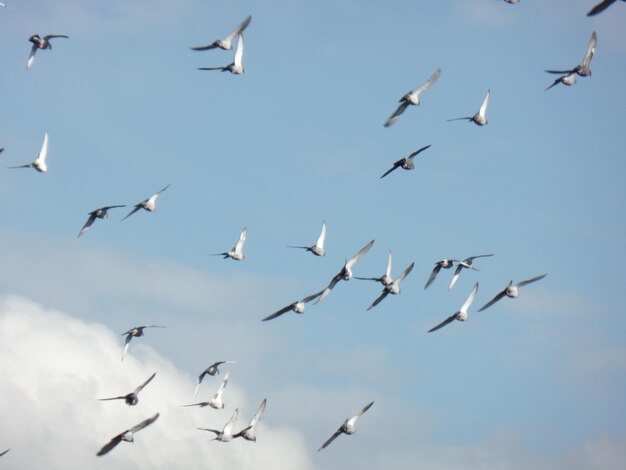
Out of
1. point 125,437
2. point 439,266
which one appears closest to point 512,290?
point 439,266

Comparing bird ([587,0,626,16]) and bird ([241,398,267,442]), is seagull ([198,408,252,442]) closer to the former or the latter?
bird ([241,398,267,442])

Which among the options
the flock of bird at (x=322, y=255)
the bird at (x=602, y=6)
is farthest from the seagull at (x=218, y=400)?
the bird at (x=602, y=6)

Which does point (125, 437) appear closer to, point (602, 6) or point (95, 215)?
point (95, 215)

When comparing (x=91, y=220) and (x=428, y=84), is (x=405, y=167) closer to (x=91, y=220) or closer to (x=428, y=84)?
(x=428, y=84)

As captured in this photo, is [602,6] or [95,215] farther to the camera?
[95,215]

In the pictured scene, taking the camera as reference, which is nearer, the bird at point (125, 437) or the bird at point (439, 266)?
the bird at point (125, 437)

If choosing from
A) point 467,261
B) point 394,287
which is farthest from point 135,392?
point 467,261

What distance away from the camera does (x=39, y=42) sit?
108 metres

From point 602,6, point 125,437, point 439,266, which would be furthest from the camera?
point 439,266

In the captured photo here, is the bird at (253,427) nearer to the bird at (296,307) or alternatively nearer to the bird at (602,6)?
the bird at (296,307)

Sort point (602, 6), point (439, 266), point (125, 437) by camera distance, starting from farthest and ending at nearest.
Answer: point (439, 266) < point (125, 437) < point (602, 6)

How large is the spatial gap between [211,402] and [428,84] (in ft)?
111

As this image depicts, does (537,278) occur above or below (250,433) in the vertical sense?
above

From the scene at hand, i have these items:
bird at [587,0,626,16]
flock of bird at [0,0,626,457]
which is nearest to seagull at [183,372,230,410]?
flock of bird at [0,0,626,457]
